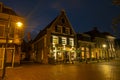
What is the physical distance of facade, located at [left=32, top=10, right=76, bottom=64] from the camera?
30109 millimetres

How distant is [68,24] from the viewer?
34719mm

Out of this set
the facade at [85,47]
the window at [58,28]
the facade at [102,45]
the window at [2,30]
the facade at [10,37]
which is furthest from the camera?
the facade at [102,45]

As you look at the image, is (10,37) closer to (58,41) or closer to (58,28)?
(58,41)

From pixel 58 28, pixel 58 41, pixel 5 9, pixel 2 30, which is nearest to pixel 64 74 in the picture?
pixel 2 30

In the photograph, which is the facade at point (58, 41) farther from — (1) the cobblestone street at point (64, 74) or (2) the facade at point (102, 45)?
(2) the facade at point (102, 45)

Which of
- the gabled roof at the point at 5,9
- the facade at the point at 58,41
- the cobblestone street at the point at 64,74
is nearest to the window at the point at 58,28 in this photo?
the facade at the point at 58,41

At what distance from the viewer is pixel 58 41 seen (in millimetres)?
32062

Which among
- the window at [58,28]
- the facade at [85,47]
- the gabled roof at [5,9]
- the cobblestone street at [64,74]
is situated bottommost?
the cobblestone street at [64,74]

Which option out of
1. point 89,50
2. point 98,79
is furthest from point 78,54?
point 98,79

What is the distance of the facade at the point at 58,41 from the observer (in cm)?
3011

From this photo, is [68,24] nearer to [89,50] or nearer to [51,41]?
[51,41]

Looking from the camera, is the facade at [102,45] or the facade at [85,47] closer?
the facade at [85,47]

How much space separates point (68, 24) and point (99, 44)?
17.7 metres

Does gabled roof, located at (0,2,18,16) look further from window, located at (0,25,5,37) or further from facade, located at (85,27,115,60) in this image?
facade, located at (85,27,115,60)
